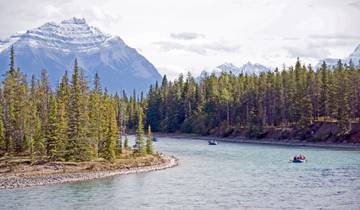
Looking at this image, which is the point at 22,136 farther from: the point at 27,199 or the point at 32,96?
the point at 27,199

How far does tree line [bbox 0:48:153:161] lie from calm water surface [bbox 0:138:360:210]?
35.8 ft

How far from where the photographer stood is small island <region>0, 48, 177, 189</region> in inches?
3258

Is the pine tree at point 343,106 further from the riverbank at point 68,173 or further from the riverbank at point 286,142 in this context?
the riverbank at point 68,173

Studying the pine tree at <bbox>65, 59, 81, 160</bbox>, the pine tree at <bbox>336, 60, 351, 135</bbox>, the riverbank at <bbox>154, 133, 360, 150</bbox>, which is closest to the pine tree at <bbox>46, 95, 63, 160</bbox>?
the pine tree at <bbox>65, 59, 81, 160</bbox>

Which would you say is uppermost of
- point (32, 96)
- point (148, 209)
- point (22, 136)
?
point (32, 96)

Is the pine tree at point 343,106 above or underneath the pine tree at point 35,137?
above

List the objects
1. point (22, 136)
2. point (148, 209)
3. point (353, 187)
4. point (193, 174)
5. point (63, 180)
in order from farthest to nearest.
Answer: point (22, 136)
point (193, 174)
point (63, 180)
point (353, 187)
point (148, 209)

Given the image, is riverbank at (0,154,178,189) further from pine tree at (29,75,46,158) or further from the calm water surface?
pine tree at (29,75,46,158)

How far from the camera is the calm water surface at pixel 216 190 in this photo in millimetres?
57875

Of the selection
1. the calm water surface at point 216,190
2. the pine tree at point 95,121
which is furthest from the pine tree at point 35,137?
the calm water surface at point 216,190

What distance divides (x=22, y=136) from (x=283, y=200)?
47.6m

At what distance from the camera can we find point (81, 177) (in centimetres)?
7712

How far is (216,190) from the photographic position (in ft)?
221

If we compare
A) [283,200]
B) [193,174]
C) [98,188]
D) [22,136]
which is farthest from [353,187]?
[22,136]
